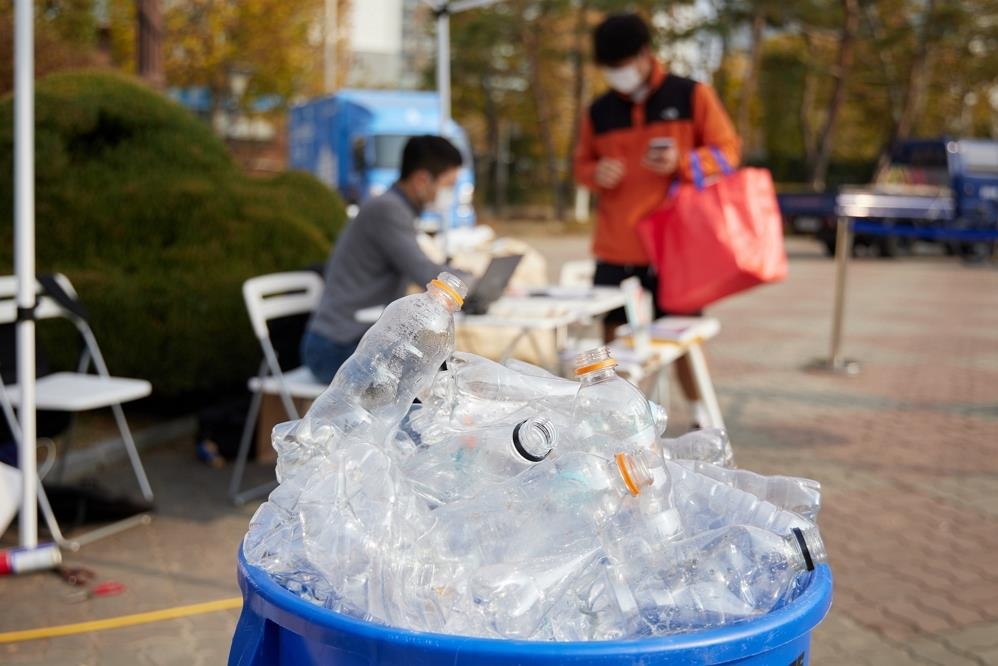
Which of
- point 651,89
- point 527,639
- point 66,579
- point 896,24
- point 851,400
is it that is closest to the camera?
point 527,639

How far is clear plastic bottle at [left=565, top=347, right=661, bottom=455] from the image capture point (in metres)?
2.01

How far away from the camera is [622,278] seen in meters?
6.26

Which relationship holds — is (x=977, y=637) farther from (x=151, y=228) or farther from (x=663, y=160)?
(x=151, y=228)

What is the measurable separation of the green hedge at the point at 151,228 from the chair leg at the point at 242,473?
2.32 ft

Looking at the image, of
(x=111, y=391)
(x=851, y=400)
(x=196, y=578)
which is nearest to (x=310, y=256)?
(x=111, y=391)

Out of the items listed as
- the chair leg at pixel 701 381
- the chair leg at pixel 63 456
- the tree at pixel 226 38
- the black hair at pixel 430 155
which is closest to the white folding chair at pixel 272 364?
the chair leg at pixel 63 456

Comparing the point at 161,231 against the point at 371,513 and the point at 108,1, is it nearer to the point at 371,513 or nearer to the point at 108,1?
the point at 371,513

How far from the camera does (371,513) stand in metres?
1.83

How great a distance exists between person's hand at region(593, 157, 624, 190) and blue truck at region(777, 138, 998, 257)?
1745cm

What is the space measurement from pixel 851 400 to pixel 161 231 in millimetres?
4964

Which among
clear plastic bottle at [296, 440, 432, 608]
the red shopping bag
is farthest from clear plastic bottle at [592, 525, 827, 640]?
the red shopping bag

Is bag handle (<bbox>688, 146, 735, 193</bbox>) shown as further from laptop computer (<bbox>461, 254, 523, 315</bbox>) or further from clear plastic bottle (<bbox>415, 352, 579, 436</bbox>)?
clear plastic bottle (<bbox>415, 352, 579, 436</bbox>)

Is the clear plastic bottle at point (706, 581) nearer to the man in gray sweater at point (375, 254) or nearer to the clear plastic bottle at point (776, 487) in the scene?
the clear plastic bottle at point (776, 487)

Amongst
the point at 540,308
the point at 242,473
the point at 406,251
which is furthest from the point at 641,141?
the point at 242,473
